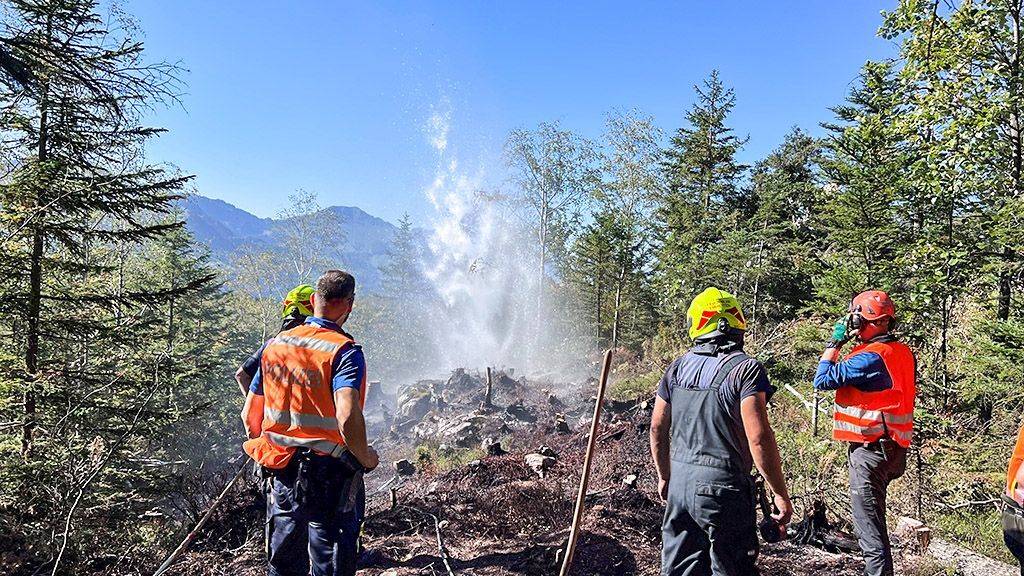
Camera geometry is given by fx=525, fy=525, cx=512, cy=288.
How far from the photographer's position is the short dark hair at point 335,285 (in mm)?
3031

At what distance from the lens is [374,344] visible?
54781mm

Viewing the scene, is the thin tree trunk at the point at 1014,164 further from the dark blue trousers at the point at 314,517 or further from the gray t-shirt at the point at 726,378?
the dark blue trousers at the point at 314,517

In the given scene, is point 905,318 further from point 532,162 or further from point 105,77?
point 532,162

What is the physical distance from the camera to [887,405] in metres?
3.56

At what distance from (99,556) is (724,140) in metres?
21.3

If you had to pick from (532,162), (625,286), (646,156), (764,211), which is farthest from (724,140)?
(532,162)

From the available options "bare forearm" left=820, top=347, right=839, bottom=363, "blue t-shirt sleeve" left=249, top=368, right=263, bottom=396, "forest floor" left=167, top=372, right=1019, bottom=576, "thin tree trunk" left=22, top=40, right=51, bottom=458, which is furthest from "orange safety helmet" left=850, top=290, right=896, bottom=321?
"thin tree trunk" left=22, top=40, right=51, bottom=458

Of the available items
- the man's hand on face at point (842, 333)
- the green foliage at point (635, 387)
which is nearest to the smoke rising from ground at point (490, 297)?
the green foliage at point (635, 387)

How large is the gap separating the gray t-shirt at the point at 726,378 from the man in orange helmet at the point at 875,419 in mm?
1127

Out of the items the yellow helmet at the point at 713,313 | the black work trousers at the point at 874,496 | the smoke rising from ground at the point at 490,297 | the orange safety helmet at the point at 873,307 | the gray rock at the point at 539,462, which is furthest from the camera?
the smoke rising from ground at the point at 490,297

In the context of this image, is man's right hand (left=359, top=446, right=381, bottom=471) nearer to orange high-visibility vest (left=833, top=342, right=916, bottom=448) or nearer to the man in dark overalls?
the man in dark overalls

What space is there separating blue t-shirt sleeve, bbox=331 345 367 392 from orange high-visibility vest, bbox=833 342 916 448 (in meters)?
3.26

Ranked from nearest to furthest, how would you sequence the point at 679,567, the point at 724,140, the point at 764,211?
the point at 679,567 → the point at 764,211 → the point at 724,140

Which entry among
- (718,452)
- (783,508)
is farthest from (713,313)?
(783,508)
